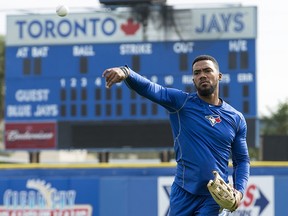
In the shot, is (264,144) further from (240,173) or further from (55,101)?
(240,173)

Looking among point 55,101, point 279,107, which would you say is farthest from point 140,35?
point 279,107

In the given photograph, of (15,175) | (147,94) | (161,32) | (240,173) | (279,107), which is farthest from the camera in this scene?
(279,107)

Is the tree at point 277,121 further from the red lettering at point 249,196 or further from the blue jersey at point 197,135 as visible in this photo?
the blue jersey at point 197,135

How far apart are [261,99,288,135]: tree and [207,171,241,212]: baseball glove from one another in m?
36.4

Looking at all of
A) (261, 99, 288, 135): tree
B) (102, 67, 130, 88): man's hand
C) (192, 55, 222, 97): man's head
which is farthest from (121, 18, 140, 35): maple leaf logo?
(261, 99, 288, 135): tree

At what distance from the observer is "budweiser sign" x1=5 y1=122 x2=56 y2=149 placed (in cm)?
1487

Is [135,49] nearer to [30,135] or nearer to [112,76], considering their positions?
[30,135]

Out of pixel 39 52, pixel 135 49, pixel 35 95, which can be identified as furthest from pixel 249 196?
pixel 39 52

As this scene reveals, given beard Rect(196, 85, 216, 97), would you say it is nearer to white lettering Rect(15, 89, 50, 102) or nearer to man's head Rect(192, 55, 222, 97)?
man's head Rect(192, 55, 222, 97)

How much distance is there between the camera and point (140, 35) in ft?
47.8

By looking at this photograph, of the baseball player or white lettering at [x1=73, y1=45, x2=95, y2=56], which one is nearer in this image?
the baseball player

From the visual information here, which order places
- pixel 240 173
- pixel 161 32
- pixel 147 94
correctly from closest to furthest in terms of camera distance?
pixel 147 94 → pixel 240 173 → pixel 161 32

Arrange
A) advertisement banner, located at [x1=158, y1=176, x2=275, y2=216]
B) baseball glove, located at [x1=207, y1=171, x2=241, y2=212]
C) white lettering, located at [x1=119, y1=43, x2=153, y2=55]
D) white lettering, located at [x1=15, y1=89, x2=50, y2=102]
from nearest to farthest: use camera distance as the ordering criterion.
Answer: baseball glove, located at [x1=207, y1=171, x2=241, y2=212] < advertisement banner, located at [x1=158, y1=176, x2=275, y2=216] < white lettering, located at [x1=119, y1=43, x2=153, y2=55] < white lettering, located at [x1=15, y1=89, x2=50, y2=102]

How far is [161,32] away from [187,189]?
10085 millimetres
